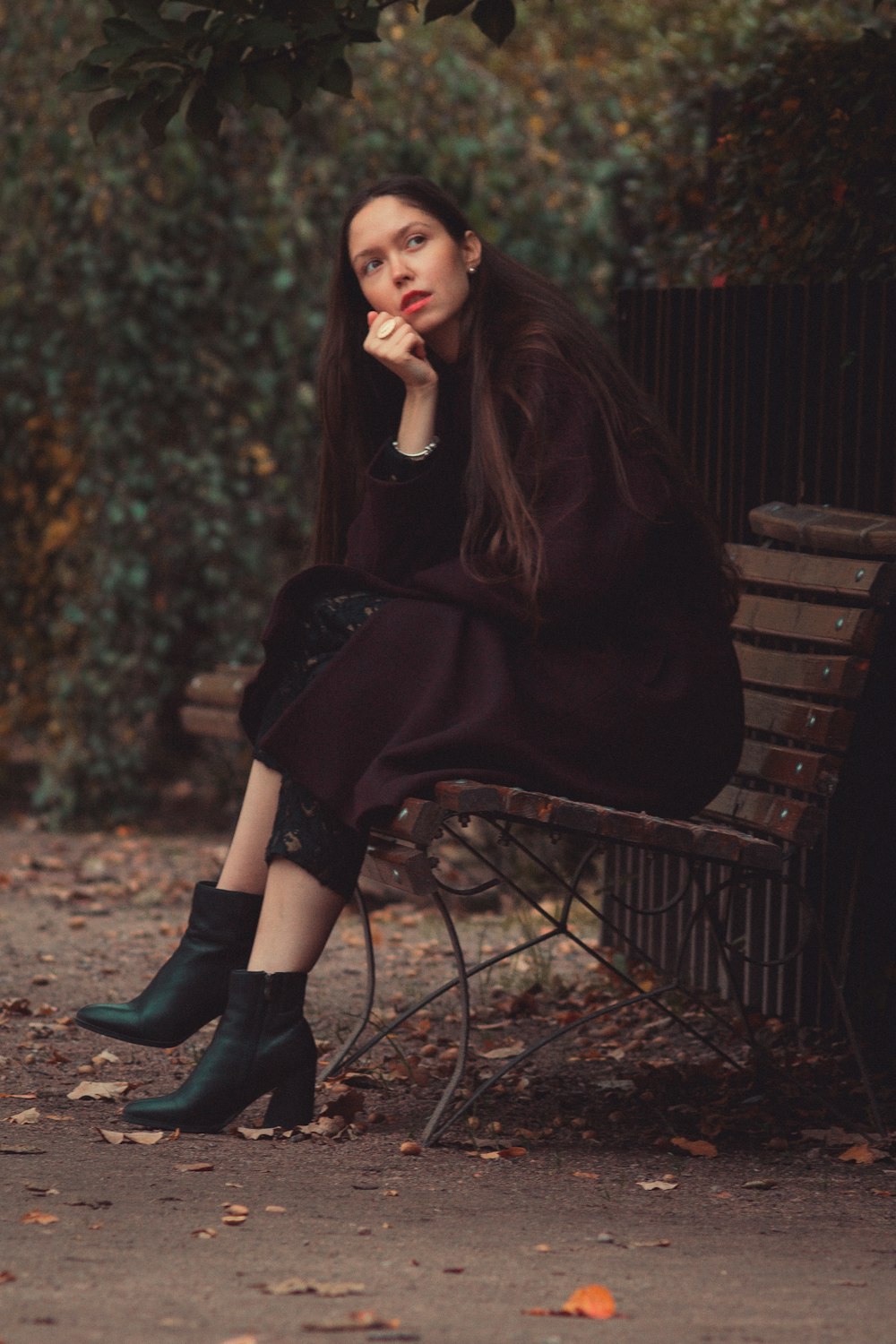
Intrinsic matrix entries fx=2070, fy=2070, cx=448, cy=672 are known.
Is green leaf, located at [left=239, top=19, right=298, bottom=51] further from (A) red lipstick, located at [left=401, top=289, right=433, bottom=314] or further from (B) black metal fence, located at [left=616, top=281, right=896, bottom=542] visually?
(B) black metal fence, located at [left=616, top=281, right=896, bottom=542]

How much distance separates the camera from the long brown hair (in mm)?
3572

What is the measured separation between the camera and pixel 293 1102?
11.7ft

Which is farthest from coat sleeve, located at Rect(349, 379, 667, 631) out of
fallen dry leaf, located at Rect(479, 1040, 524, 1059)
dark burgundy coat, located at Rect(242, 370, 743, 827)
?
fallen dry leaf, located at Rect(479, 1040, 524, 1059)

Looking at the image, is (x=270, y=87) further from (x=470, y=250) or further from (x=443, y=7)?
(x=470, y=250)

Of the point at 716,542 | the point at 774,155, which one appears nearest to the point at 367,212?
the point at 716,542

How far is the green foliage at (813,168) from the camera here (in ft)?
14.3

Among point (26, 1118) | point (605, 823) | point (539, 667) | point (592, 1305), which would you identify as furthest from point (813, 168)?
point (592, 1305)

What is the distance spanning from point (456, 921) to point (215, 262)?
114 inches

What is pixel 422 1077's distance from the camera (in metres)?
4.18

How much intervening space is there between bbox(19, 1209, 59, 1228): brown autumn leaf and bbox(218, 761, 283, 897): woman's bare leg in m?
0.84

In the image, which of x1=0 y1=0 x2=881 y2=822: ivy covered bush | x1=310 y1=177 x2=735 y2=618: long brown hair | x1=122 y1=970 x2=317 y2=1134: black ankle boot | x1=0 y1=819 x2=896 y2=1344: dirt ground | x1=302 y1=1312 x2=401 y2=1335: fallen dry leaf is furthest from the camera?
x1=0 y1=0 x2=881 y2=822: ivy covered bush

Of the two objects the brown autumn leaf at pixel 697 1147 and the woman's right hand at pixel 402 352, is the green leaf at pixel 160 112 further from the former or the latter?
the brown autumn leaf at pixel 697 1147

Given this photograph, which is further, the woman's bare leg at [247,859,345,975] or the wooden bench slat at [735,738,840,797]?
the wooden bench slat at [735,738,840,797]

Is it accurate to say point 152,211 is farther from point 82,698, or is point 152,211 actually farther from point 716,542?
point 716,542
